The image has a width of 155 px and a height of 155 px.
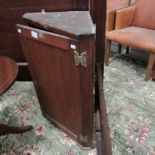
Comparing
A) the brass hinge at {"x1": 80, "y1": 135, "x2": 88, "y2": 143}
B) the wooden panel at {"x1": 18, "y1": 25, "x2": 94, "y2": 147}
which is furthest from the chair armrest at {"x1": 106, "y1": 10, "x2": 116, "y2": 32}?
the brass hinge at {"x1": 80, "y1": 135, "x2": 88, "y2": 143}

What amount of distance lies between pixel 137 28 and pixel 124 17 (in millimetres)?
192

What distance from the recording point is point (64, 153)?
4.13 ft

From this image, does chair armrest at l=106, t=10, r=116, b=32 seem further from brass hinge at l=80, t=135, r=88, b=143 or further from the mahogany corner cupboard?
brass hinge at l=80, t=135, r=88, b=143

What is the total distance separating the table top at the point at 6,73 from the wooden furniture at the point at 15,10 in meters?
0.49

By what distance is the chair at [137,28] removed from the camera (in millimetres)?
1813

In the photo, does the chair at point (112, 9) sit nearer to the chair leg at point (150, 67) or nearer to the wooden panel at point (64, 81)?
the chair leg at point (150, 67)

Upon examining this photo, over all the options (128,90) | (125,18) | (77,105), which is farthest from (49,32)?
(125,18)

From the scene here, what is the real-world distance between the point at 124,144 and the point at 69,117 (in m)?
0.43

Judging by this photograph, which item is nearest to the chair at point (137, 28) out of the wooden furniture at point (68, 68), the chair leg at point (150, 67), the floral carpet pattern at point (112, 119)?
the chair leg at point (150, 67)

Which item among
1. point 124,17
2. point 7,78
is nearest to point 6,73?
point 7,78

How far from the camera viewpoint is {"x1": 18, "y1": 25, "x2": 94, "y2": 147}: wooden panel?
92 cm

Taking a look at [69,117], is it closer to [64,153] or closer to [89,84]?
[64,153]

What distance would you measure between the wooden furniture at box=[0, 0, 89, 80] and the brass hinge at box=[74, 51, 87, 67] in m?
0.67

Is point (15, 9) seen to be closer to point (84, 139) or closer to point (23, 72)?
point (23, 72)
